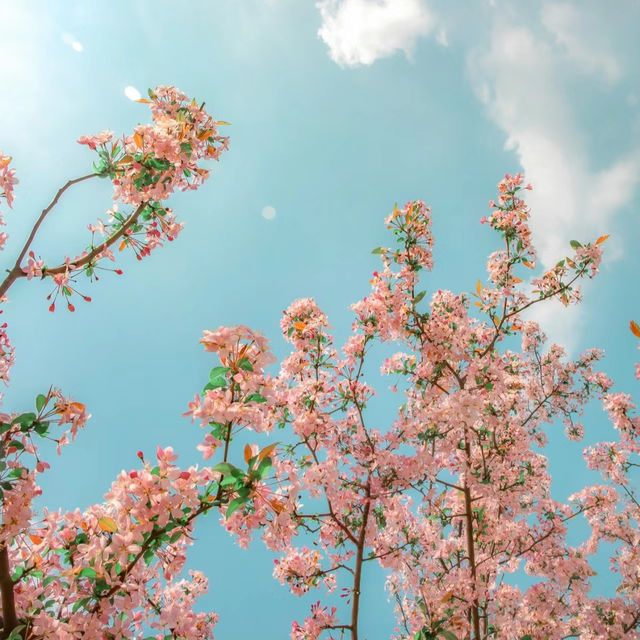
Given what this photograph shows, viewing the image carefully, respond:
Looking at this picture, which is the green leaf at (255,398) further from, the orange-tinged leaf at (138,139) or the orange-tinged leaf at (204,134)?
the orange-tinged leaf at (204,134)

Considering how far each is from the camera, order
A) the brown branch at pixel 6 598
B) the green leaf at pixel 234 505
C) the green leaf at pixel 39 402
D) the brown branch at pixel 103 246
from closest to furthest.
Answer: the green leaf at pixel 234 505 < the brown branch at pixel 6 598 < the green leaf at pixel 39 402 < the brown branch at pixel 103 246

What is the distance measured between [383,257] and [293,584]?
13.1ft

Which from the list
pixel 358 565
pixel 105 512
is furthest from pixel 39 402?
pixel 358 565

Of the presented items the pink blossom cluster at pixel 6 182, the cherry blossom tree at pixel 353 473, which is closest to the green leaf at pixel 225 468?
the cherry blossom tree at pixel 353 473

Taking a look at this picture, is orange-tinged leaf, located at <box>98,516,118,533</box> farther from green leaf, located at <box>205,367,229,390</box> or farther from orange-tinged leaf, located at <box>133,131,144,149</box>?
orange-tinged leaf, located at <box>133,131,144,149</box>

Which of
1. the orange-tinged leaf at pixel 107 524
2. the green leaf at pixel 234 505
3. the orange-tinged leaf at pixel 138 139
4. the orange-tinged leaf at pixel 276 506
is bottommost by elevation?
the orange-tinged leaf at pixel 107 524

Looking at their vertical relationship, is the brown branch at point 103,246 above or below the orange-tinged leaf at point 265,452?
above

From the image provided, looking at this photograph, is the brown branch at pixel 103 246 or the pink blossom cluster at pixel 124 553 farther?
the brown branch at pixel 103 246

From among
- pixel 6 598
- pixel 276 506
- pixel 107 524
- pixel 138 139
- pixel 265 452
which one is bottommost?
pixel 6 598

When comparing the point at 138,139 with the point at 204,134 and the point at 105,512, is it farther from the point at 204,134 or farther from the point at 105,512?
the point at 105,512

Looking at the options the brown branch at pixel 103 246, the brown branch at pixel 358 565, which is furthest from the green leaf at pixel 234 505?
the brown branch at pixel 358 565

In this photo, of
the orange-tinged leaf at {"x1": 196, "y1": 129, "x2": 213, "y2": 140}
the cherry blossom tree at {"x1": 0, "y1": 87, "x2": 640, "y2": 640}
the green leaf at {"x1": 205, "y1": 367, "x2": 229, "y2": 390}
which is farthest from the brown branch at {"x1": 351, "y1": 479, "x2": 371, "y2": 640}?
the orange-tinged leaf at {"x1": 196, "y1": 129, "x2": 213, "y2": 140}

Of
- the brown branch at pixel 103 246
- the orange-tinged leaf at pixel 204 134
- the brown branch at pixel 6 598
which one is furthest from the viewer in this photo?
the orange-tinged leaf at pixel 204 134

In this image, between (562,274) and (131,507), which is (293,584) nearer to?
(131,507)
